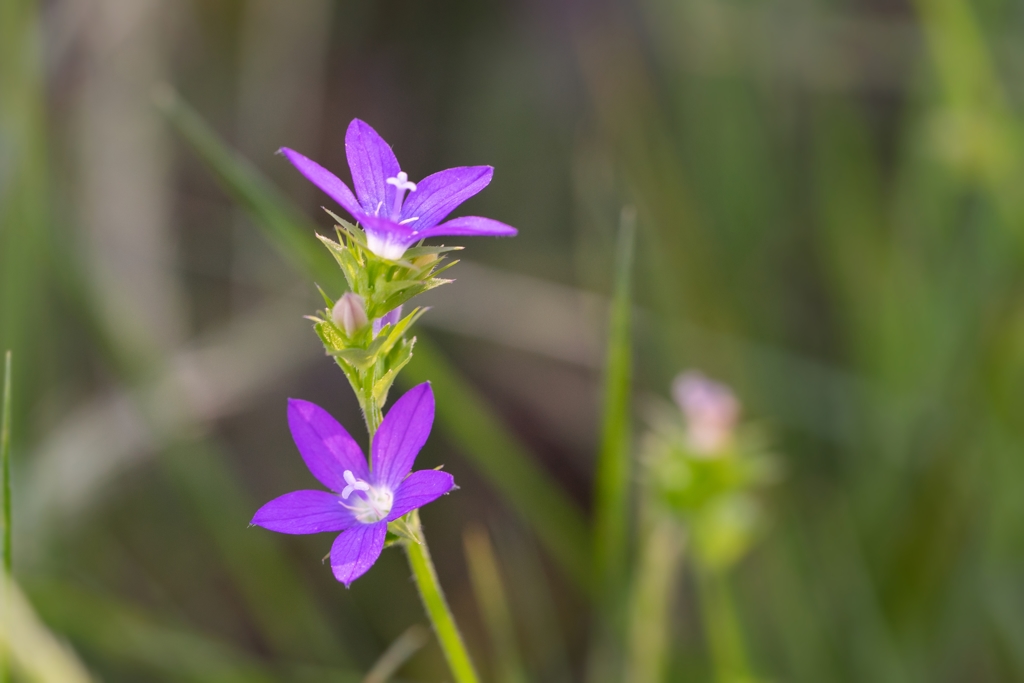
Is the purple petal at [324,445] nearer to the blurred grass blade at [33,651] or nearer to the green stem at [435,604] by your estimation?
the green stem at [435,604]

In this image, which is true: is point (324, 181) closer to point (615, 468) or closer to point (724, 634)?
point (615, 468)

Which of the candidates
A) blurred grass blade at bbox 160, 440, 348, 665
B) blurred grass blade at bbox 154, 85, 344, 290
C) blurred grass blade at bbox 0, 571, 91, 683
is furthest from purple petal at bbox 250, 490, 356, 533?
blurred grass blade at bbox 160, 440, 348, 665

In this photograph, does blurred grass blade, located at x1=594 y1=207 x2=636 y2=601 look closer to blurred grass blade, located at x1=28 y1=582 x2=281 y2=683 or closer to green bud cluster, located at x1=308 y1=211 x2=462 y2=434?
green bud cluster, located at x1=308 y1=211 x2=462 y2=434

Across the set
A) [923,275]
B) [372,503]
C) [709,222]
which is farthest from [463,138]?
[372,503]

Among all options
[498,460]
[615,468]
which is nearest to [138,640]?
[498,460]

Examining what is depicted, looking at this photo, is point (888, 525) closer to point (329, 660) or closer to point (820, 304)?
point (820, 304)

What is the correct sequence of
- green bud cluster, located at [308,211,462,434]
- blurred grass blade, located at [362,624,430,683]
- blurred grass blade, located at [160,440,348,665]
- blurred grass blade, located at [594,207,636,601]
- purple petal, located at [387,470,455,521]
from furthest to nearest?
1. blurred grass blade, located at [160,440,348,665]
2. blurred grass blade, located at [594,207,636,601]
3. blurred grass blade, located at [362,624,430,683]
4. green bud cluster, located at [308,211,462,434]
5. purple petal, located at [387,470,455,521]

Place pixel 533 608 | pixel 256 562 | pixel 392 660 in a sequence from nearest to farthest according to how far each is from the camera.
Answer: pixel 392 660 → pixel 256 562 → pixel 533 608
